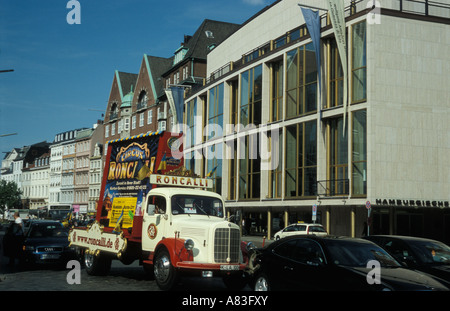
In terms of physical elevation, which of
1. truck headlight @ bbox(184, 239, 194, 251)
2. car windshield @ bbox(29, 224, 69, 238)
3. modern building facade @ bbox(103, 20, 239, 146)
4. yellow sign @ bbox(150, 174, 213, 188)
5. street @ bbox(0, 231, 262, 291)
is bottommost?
street @ bbox(0, 231, 262, 291)

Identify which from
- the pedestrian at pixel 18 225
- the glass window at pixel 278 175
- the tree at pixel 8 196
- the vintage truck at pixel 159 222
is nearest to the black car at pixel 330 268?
the vintage truck at pixel 159 222

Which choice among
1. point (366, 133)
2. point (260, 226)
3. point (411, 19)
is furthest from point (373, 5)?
point (260, 226)

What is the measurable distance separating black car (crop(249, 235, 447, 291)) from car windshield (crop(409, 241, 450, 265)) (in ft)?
6.52

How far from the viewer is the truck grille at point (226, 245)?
12000 millimetres

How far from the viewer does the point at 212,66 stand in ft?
198

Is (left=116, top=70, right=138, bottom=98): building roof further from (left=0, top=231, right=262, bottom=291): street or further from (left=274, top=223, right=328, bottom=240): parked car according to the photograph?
(left=0, top=231, right=262, bottom=291): street

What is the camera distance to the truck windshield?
13.1 metres

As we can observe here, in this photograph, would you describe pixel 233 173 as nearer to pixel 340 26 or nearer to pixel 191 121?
pixel 191 121

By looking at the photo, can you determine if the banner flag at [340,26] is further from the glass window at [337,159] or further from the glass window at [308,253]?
the glass window at [308,253]

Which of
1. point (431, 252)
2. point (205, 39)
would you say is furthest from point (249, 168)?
point (431, 252)

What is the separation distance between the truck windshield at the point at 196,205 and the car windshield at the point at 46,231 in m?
7.63

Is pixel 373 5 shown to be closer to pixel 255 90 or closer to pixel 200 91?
pixel 255 90

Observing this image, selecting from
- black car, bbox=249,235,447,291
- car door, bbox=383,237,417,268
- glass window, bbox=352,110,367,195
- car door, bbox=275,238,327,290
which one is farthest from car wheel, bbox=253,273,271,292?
glass window, bbox=352,110,367,195

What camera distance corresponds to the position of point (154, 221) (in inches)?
526
